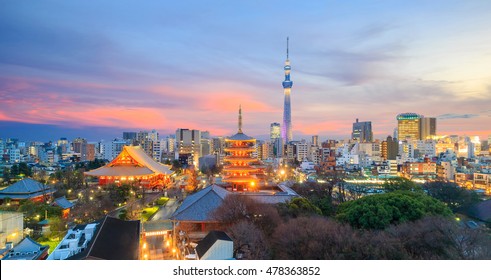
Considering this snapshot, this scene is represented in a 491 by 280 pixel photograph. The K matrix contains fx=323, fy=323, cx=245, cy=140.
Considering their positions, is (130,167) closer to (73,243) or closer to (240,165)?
(240,165)

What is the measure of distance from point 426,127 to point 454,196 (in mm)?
7478

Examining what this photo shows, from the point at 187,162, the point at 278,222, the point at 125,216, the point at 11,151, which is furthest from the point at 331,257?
the point at 187,162

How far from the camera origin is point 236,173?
1066 cm

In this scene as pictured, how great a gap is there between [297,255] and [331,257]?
45 centimetres

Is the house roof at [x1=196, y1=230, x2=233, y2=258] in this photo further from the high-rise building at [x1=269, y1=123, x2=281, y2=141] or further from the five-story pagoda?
the high-rise building at [x1=269, y1=123, x2=281, y2=141]

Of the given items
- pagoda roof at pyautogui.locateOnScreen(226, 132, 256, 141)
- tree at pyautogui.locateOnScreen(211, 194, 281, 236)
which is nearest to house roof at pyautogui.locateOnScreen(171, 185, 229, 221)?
tree at pyautogui.locateOnScreen(211, 194, 281, 236)

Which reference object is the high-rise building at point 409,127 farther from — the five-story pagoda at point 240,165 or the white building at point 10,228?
the white building at point 10,228

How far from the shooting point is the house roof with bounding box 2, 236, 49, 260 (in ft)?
14.5

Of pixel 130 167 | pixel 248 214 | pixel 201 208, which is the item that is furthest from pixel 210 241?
pixel 130 167

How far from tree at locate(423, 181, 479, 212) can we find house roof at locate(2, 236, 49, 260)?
10487 millimetres

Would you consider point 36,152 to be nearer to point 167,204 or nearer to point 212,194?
point 167,204

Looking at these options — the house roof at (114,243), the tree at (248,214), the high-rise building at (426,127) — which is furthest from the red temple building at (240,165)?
the high-rise building at (426,127)

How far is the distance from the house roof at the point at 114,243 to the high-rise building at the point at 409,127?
17.4 metres

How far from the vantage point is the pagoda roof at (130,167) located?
1278cm
